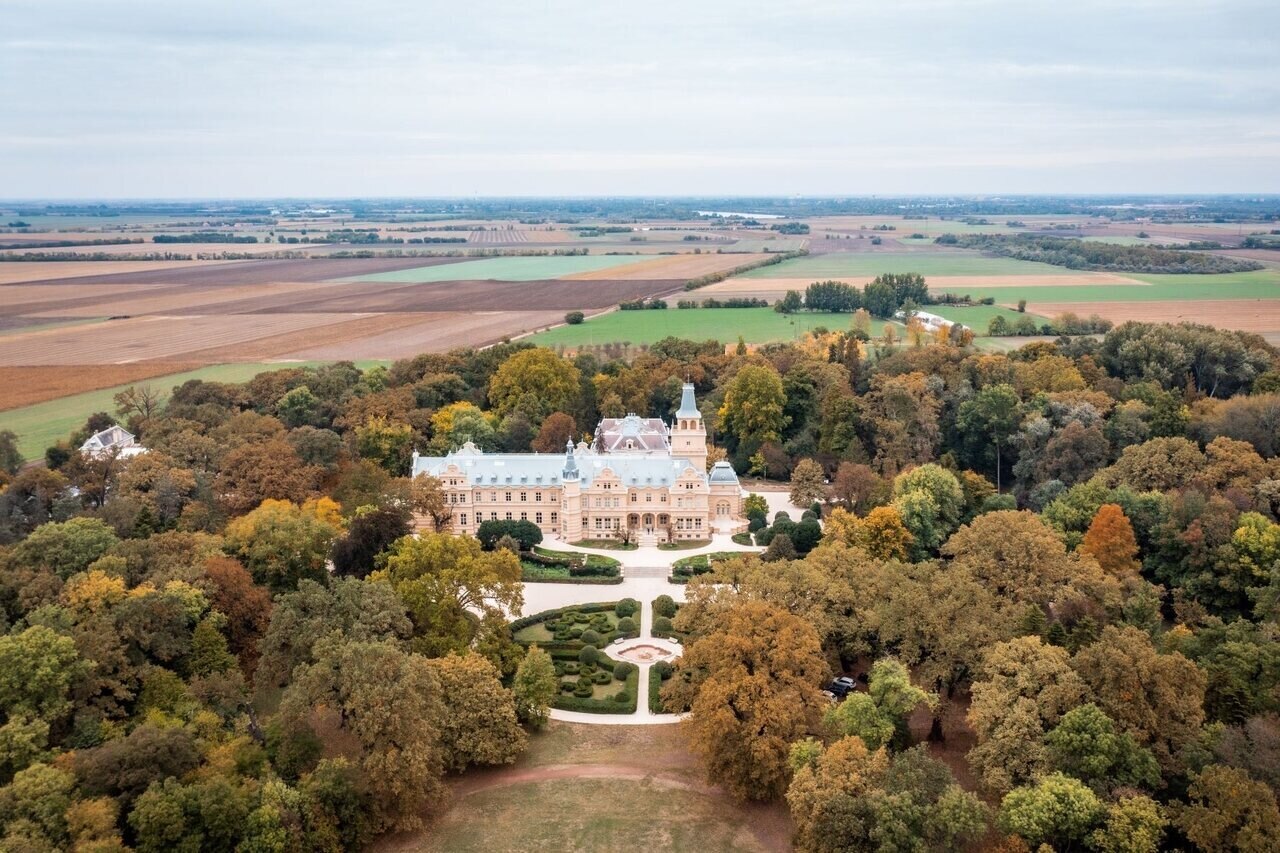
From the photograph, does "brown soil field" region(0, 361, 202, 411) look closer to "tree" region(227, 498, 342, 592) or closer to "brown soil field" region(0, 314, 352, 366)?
"brown soil field" region(0, 314, 352, 366)

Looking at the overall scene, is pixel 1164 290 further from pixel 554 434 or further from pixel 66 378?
pixel 66 378

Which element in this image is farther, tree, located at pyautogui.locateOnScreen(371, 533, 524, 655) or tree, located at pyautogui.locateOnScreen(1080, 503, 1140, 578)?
tree, located at pyautogui.locateOnScreen(1080, 503, 1140, 578)

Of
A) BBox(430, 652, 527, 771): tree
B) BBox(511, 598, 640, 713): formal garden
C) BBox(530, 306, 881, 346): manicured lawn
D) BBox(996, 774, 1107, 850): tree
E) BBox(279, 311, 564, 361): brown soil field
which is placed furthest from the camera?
BBox(530, 306, 881, 346): manicured lawn

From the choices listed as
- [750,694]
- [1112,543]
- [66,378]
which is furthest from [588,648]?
[66,378]

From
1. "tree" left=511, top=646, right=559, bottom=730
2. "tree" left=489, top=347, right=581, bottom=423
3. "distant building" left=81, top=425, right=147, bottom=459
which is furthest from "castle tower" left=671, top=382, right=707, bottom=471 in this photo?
"distant building" left=81, top=425, right=147, bottom=459

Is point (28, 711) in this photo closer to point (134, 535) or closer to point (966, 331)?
point (134, 535)

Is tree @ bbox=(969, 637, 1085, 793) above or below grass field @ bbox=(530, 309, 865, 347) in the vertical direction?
below

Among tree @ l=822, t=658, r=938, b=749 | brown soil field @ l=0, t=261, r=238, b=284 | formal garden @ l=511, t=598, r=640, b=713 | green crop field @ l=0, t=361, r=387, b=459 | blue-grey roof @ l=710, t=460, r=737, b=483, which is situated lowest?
formal garden @ l=511, t=598, r=640, b=713
